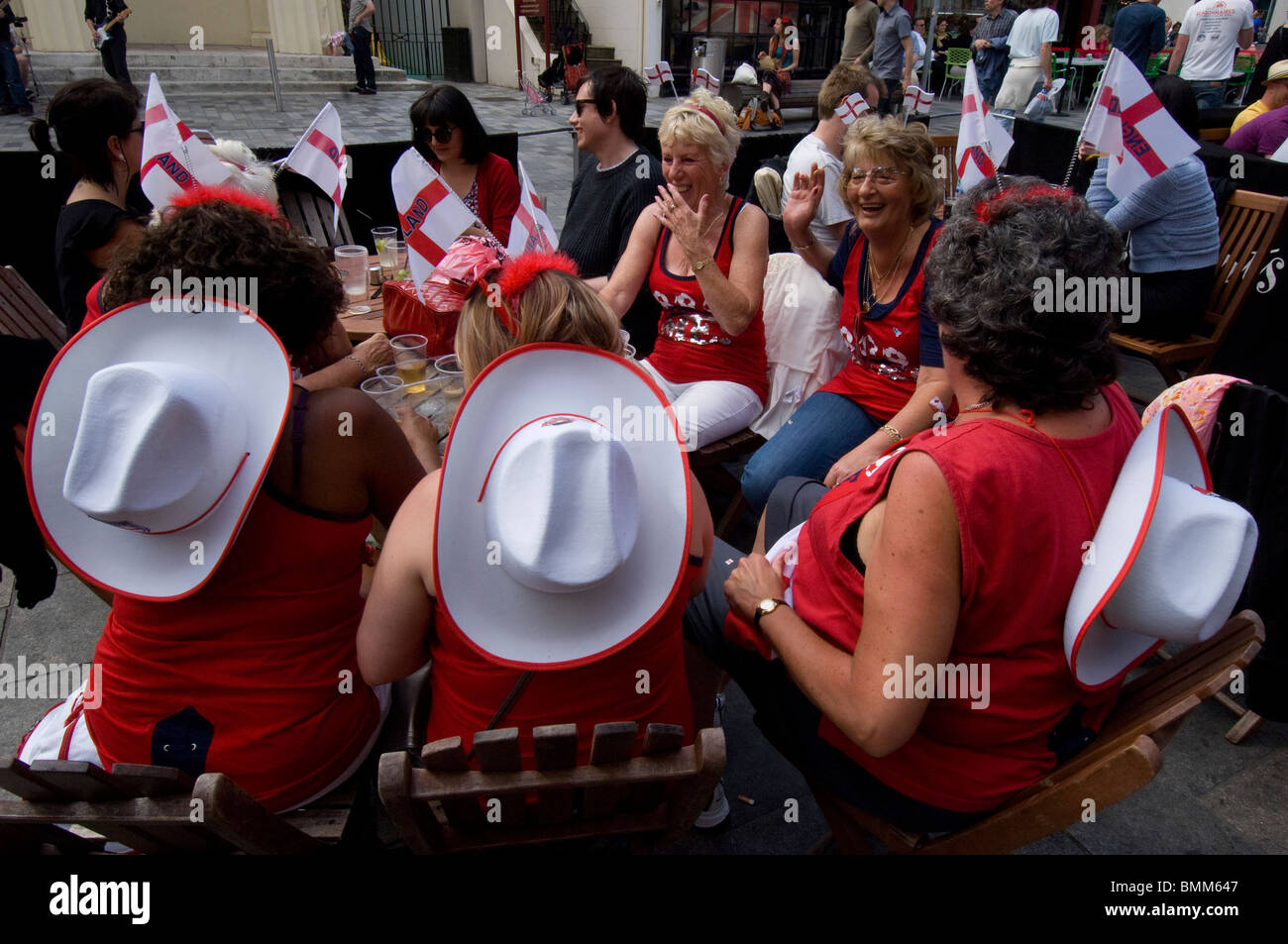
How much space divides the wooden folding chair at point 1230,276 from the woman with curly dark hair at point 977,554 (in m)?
3.03

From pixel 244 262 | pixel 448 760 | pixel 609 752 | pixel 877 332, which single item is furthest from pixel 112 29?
pixel 609 752

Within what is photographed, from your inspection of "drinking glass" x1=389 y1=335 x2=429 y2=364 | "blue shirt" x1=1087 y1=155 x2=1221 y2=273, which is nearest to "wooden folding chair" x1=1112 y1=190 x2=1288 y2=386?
"blue shirt" x1=1087 y1=155 x2=1221 y2=273

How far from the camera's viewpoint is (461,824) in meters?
1.50

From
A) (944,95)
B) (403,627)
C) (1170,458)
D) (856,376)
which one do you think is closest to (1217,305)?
(856,376)

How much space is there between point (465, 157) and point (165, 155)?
137 centimetres

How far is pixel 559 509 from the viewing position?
120cm

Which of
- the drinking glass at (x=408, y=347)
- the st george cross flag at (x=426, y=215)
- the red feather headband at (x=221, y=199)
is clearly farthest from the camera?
the st george cross flag at (x=426, y=215)

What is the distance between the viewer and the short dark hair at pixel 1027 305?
141cm

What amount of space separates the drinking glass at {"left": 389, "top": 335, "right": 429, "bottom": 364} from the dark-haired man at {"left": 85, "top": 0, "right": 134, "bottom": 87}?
13.0 metres

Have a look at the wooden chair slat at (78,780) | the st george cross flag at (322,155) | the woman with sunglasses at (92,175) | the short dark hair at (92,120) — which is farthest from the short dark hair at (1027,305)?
the short dark hair at (92,120)

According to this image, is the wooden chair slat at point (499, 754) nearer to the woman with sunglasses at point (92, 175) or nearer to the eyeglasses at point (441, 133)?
the woman with sunglasses at point (92, 175)

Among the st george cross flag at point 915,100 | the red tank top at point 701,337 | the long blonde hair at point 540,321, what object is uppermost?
the st george cross flag at point 915,100

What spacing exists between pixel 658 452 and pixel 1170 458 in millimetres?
942

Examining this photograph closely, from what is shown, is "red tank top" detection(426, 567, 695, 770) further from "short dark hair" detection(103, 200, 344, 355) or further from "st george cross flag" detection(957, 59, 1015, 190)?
"st george cross flag" detection(957, 59, 1015, 190)
